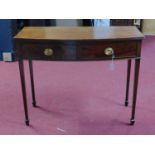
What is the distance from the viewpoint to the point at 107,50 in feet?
5.12

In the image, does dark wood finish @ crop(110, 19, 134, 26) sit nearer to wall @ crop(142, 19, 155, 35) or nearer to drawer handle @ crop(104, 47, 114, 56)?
wall @ crop(142, 19, 155, 35)

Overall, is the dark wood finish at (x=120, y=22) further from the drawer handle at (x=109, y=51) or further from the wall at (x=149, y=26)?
the drawer handle at (x=109, y=51)

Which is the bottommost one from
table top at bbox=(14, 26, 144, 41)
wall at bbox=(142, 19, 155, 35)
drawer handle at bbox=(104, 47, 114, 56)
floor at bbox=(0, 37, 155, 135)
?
floor at bbox=(0, 37, 155, 135)

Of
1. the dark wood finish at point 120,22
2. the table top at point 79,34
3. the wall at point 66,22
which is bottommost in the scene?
the dark wood finish at point 120,22

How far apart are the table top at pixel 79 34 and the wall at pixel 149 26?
2826 millimetres

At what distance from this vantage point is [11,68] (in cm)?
295

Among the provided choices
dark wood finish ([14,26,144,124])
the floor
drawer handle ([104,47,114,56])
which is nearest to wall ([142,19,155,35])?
the floor

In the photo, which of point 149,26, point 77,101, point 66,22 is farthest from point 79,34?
point 149,26

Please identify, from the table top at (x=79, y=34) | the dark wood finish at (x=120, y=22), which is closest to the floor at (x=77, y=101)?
the table top at (x=79, y=34)

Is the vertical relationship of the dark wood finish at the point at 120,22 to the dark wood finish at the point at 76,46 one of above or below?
below

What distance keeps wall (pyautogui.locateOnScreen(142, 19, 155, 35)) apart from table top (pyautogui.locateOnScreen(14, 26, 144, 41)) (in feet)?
9.27

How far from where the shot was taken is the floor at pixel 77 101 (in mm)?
1829

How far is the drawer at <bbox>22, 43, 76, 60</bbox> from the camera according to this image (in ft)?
5.08

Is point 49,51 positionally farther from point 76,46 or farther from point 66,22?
point 66,22
